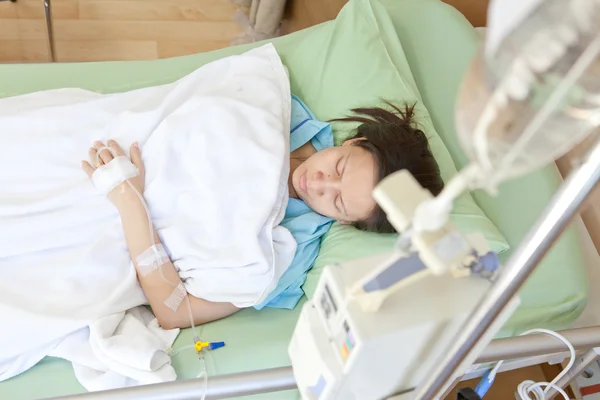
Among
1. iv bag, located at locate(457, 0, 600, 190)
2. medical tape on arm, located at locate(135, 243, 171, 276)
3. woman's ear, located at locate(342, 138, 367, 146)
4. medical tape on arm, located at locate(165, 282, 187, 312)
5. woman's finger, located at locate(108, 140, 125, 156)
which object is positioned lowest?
medical tape on arm, located at locate(165, 282, 187, 312)

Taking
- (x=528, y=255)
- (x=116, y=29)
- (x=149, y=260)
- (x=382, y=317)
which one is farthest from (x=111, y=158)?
(x=116, y=29)

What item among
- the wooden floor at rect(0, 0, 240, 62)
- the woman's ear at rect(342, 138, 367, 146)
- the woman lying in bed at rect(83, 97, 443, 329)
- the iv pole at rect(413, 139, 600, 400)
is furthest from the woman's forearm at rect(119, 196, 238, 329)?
the wooden floor at rect(0, 0, 240, 62)

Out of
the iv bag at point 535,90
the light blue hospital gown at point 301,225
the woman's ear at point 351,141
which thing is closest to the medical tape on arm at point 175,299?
the light blue hospital gown at point 301,225

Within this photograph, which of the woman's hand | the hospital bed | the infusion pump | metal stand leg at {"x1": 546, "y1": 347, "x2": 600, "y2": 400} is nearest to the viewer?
the infusion pump

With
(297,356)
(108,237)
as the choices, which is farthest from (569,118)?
(108,237)

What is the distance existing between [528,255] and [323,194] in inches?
32.6

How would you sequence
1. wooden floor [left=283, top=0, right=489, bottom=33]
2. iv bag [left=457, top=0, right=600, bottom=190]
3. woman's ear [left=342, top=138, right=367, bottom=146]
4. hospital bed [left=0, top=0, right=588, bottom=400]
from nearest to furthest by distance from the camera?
iv bag [left=457, top=0, right=600, bottom=190]
hospital bed [left=0, top=0, right=588, bottom=400]
woman's ear [left=342, top=138, right=367, bottom=146]
wooden floor [left=283, top=0, right=489, bottom=33]

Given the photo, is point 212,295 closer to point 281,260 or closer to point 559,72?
point 281,260

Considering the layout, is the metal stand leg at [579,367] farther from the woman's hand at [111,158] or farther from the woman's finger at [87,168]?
the woman's finger at [87,168]

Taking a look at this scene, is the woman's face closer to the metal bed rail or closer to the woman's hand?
the woman's hand

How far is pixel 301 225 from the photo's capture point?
1.35 meters

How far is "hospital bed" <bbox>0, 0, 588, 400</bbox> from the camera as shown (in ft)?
3.73

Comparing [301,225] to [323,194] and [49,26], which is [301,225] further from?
[49,26]

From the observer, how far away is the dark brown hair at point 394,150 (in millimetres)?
1267
